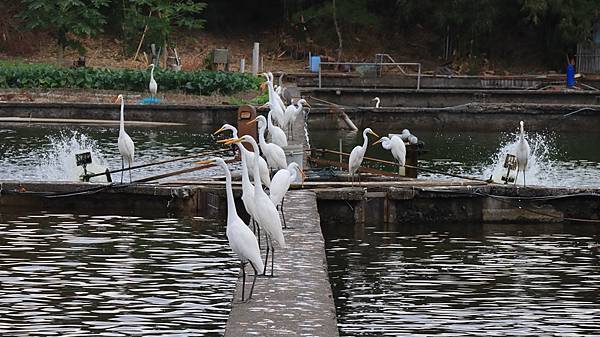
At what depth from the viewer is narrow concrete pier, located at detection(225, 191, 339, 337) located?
1123 cm

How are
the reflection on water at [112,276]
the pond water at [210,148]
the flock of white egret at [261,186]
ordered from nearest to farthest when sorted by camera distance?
the flock of white egret at [261,186], the reflection on water at [112,276], the pond water at [210,148]

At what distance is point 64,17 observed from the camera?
152ft

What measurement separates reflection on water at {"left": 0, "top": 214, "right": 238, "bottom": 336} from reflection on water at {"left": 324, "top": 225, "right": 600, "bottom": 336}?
151 centimetres

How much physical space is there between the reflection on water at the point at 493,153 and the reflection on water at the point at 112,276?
26.8ft

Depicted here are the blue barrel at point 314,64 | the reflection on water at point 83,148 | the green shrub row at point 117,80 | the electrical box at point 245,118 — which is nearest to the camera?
the electrical box at point 245,118

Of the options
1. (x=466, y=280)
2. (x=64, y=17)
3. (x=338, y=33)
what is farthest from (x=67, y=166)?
(x=338, y=33)

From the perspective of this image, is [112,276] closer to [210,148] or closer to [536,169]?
[536,169]

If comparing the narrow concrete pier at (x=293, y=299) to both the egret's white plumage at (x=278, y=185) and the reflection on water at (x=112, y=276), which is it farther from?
the reflection on water at (x=112, y=276)

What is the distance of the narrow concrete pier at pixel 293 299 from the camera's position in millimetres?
11234

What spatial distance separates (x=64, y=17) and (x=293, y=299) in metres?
35.6

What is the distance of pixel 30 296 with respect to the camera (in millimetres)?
14102

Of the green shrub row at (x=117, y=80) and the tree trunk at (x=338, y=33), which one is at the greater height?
the tree trunk at (x=338, y=33)

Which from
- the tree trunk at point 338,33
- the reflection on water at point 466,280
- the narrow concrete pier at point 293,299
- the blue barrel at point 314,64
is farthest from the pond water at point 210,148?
the tree trunk at point 338,33

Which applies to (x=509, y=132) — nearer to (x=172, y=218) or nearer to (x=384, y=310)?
(x=172, y=218)
